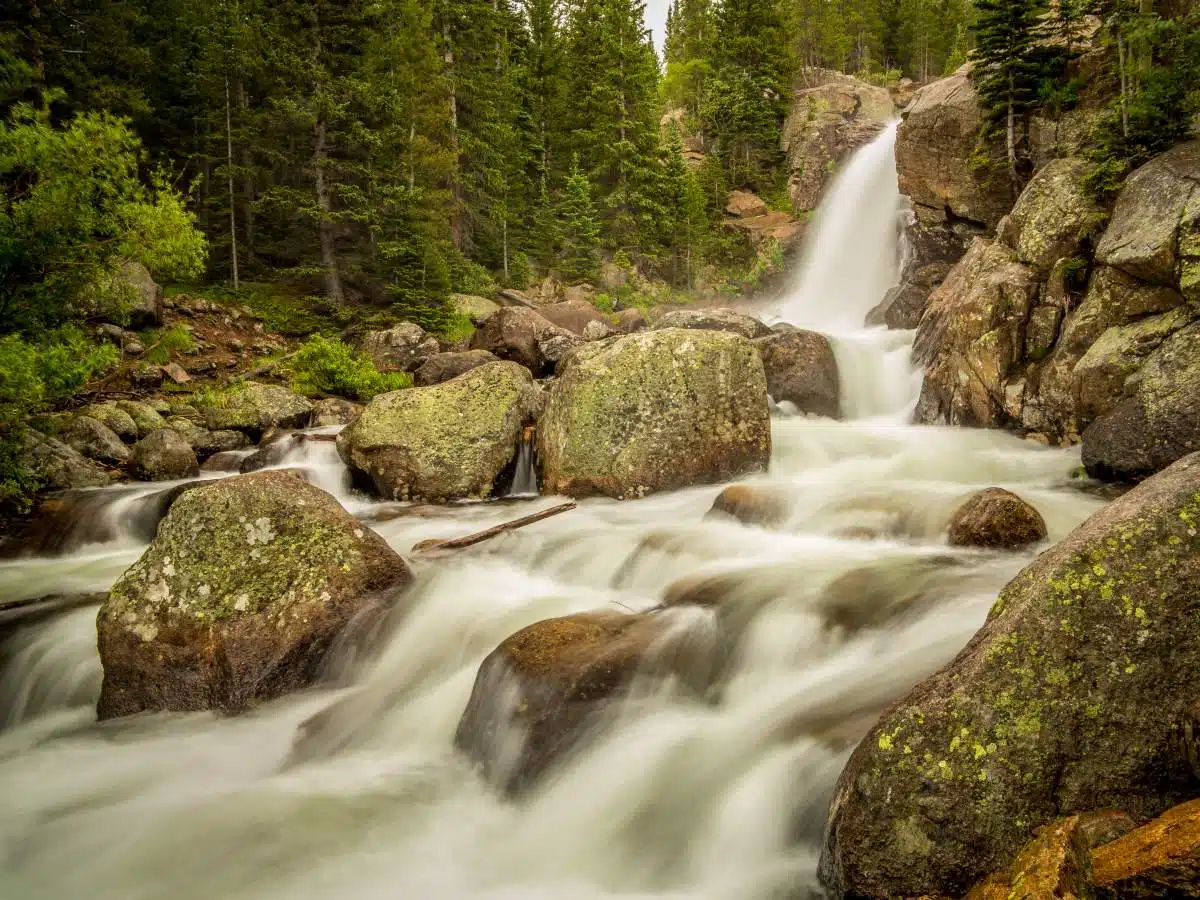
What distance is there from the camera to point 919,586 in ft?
19.0

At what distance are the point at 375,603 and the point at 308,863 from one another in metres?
2.69

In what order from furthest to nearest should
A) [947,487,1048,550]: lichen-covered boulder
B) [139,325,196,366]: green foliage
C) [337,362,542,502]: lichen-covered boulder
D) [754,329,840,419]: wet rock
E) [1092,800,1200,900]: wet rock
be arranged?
[139,325,196,366]: green foliage → [754,329,840,419]: wet rock → [337,362,542,502]: lichen-covered boulder → [947,487,1048,550]: lichen-covered boulder → [1092,800,1200,900]: wet rock

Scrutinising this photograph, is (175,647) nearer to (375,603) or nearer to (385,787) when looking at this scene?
(375,603)

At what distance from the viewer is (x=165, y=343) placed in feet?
62.7

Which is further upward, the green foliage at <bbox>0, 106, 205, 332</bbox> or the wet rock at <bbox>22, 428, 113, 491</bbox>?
the green foliage at <bbox>0, 106, 205, 332</bbox>

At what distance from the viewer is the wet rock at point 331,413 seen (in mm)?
16547

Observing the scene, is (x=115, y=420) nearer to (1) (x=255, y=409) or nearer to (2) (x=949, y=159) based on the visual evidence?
(1) (x=255, y=409)

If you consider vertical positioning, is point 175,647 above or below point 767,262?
below

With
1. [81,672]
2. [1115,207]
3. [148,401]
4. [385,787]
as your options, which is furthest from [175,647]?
[1115,207]

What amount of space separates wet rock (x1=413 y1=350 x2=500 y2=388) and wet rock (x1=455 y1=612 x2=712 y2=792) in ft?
45.9

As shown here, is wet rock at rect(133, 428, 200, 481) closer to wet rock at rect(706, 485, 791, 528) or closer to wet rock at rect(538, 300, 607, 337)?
wet rock at rect(706, 485, 791, 528)

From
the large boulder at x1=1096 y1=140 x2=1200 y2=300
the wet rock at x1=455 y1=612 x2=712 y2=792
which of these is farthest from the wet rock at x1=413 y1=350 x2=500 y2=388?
the wet rock at x1=455 y1=612 x2=712 y2=792

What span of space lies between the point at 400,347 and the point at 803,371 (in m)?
12.0

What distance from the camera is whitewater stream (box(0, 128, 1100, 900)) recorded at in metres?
4.02
